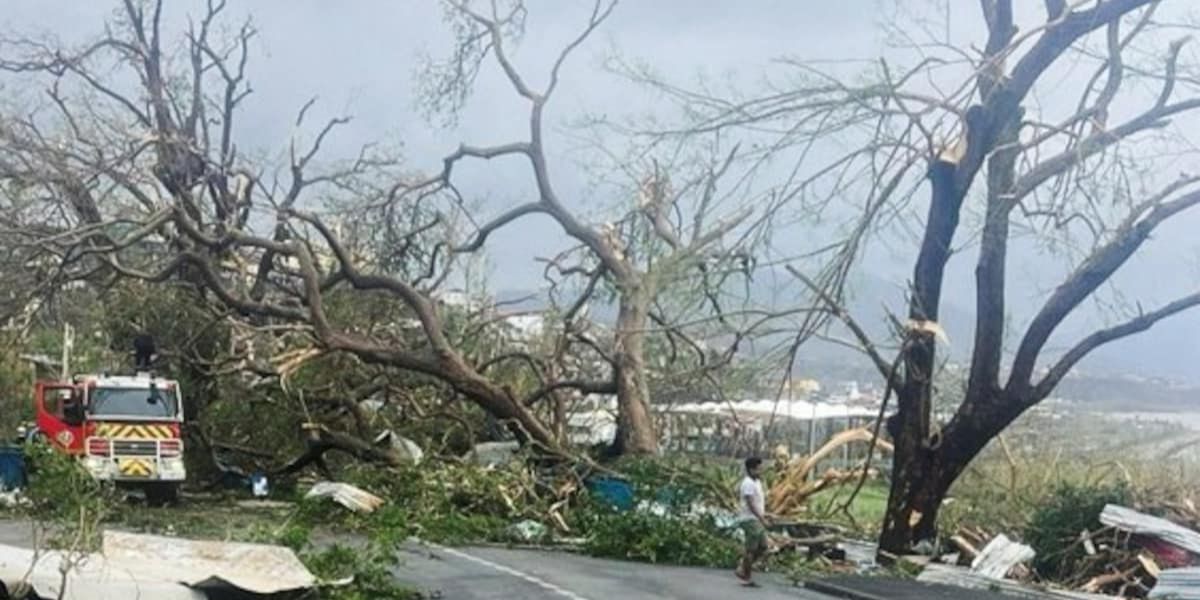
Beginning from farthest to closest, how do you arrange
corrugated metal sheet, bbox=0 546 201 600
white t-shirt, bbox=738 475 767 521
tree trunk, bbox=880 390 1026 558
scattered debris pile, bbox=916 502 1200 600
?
tree trunk, bbox=880 390 1026 558 < white t-shirt, bbox=738 475 767 521 < scattered debris pile, bbox=916 502 1200 600 < corrugated metal sheet, bbox=0 546 201 600

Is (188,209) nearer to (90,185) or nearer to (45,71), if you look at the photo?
(90,185)

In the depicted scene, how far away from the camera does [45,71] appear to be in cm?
3167

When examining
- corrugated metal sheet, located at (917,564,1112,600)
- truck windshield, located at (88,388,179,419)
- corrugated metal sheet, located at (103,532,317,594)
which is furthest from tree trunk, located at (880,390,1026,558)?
truck windshield, located at (88,388,179,419)

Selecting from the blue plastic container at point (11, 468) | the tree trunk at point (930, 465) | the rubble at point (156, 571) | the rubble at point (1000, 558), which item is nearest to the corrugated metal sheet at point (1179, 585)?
the rubble at point (1000, 558)

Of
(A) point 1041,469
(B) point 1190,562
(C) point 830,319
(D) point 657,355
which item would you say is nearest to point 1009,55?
(C) point 830,319

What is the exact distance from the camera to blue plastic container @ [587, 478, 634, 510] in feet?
75.9

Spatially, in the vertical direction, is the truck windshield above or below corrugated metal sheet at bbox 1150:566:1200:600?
above

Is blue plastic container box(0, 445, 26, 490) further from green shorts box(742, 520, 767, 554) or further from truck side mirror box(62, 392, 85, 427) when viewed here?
green shorts box(742, 520, 767, 554)

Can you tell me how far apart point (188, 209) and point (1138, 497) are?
685 inches

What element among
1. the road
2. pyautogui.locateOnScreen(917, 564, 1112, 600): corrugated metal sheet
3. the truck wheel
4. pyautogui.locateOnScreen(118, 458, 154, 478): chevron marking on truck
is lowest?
the truck wheel

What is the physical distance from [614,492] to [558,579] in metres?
5.48

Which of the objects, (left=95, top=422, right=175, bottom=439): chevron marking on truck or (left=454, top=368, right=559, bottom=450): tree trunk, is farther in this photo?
(left=95, top=422, right=175, bottom=439): chevron marking on truck

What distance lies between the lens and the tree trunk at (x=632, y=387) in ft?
88.4

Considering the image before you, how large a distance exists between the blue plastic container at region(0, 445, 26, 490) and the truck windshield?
1.96 meters
